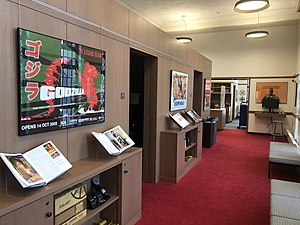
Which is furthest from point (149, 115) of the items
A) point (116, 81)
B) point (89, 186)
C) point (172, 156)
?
point (89, 186)

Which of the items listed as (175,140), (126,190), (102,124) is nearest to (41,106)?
(102,124)

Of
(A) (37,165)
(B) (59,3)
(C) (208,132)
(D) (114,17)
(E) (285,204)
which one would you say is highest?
(D) (114,17)

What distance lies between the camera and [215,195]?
150 inches

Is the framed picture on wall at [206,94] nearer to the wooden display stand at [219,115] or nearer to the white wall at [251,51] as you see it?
the wooden display stand at [219,115]

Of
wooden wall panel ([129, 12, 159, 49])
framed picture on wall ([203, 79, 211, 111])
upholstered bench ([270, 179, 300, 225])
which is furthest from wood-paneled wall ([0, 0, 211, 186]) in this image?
framed picture on wall ([203, 79, 211, 111])

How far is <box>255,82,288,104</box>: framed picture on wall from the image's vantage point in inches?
365

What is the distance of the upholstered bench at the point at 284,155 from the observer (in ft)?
14.5

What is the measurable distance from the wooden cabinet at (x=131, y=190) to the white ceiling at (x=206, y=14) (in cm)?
613

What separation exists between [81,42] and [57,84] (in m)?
0.56

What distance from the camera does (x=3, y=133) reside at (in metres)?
1.74

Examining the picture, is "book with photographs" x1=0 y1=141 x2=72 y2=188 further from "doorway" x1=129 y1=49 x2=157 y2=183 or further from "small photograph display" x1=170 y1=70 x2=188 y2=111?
"small photograph display" x1=170 y1=70 x2=188 y2=111

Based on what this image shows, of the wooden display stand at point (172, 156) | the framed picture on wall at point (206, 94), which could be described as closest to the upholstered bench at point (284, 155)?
the wooden display stand at point (172, 156)

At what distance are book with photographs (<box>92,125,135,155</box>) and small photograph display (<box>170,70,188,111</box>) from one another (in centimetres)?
210

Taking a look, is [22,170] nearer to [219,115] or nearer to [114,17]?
[114,17]
